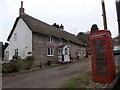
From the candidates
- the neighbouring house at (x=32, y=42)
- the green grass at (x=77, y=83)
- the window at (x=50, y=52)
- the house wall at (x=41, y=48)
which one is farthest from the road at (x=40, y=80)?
the window at (x=50, y=52)

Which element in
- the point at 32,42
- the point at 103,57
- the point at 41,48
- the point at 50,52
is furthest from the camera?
the point at 50,52

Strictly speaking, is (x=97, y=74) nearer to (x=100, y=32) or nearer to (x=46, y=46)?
(x=100, y=32)

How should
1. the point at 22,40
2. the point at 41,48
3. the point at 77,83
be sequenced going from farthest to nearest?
1. the point at 22,40
2. the point at 41,48
3. the point at 77,83

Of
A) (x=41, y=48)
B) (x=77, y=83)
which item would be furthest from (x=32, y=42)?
(x=77, y=83)

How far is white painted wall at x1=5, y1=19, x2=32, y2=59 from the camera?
1650 cm

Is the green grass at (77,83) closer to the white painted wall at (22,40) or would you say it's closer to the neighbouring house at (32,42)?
the neighbouring house at (32,42)

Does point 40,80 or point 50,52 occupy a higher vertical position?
point 50,52

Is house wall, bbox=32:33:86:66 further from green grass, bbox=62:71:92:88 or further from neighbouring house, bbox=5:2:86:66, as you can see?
green grass, bbox=62:71:92:88

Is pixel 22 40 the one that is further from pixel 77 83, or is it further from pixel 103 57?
pixel 103 57

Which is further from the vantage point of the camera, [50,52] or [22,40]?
[50,52]

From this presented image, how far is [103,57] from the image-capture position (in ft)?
17.7

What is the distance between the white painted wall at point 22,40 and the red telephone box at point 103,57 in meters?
11.9

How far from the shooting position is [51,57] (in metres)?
19.2

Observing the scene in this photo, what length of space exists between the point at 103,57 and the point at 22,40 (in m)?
14.8
